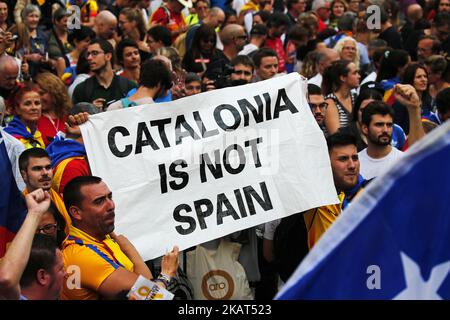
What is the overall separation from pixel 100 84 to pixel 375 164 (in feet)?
10.9

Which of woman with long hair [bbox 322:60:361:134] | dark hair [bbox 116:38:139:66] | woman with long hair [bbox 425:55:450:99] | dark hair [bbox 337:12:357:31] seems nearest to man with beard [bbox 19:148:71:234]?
woman with long hair [bbox 322:60:361:134]

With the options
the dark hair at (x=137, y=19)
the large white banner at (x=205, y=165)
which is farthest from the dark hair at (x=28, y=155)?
the dark hair at (x=137, y=19)

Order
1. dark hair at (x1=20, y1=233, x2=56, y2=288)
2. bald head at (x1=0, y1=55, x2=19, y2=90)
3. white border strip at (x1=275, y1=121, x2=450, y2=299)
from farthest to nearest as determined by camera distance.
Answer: bald head at (x1=0, y1=55, x2=19, y2=90) → dark hair at (x1=20, y1=233, x2=56, y2=288) → white border strip at (x1=275, y1=121, x2=450, y2=299)

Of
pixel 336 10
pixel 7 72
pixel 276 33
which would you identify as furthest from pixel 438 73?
pixel 336 10

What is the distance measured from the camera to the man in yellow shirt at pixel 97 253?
210 inches

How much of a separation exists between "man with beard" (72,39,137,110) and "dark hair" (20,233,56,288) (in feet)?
16.7

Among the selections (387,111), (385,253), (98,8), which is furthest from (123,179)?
(98,8)

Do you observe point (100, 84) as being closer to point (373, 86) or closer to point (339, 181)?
point (373, 86)

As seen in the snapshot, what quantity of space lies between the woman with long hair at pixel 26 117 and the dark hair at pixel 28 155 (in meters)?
1.06

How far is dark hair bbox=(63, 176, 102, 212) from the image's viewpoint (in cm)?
582

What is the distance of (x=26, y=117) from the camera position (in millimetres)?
8164

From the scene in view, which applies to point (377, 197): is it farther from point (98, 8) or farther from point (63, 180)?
point (98, 8)

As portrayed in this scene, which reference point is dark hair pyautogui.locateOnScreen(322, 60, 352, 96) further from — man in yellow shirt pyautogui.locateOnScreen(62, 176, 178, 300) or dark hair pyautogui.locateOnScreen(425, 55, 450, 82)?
man in yellow shirt pyautogui.locateOnScreen(62, 176, 178, 300)

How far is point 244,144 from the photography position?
6.75m
